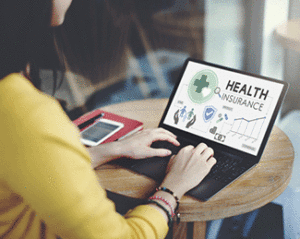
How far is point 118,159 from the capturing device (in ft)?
3.21

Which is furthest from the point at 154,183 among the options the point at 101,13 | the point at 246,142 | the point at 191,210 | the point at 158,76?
the point at 158,76

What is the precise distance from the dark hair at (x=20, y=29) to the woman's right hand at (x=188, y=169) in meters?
0.43

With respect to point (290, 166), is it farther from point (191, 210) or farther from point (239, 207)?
→ point (191, 210)

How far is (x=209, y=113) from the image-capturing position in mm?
1046

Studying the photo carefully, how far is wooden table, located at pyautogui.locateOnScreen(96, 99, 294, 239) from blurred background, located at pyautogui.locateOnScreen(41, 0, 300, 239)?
83 cm

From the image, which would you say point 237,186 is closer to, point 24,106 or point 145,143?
point 145,143

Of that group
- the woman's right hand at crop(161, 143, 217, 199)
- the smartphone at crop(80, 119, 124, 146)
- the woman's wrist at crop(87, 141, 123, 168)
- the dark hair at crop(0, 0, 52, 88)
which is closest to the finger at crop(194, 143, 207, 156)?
the woman's right hand at crop(161, 143, 217, 199)

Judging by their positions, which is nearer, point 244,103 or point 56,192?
point 56,192

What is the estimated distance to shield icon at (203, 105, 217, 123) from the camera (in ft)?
3.40

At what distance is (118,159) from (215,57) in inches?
73.3

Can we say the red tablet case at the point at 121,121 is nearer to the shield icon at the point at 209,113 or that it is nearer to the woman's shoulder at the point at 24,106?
the shield icon at the point at 209,113

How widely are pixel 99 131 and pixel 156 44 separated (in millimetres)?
1434

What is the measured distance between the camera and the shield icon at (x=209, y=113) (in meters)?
1.04

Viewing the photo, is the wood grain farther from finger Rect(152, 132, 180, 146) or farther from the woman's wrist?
finger Rect(152, 132, 180, 146)
